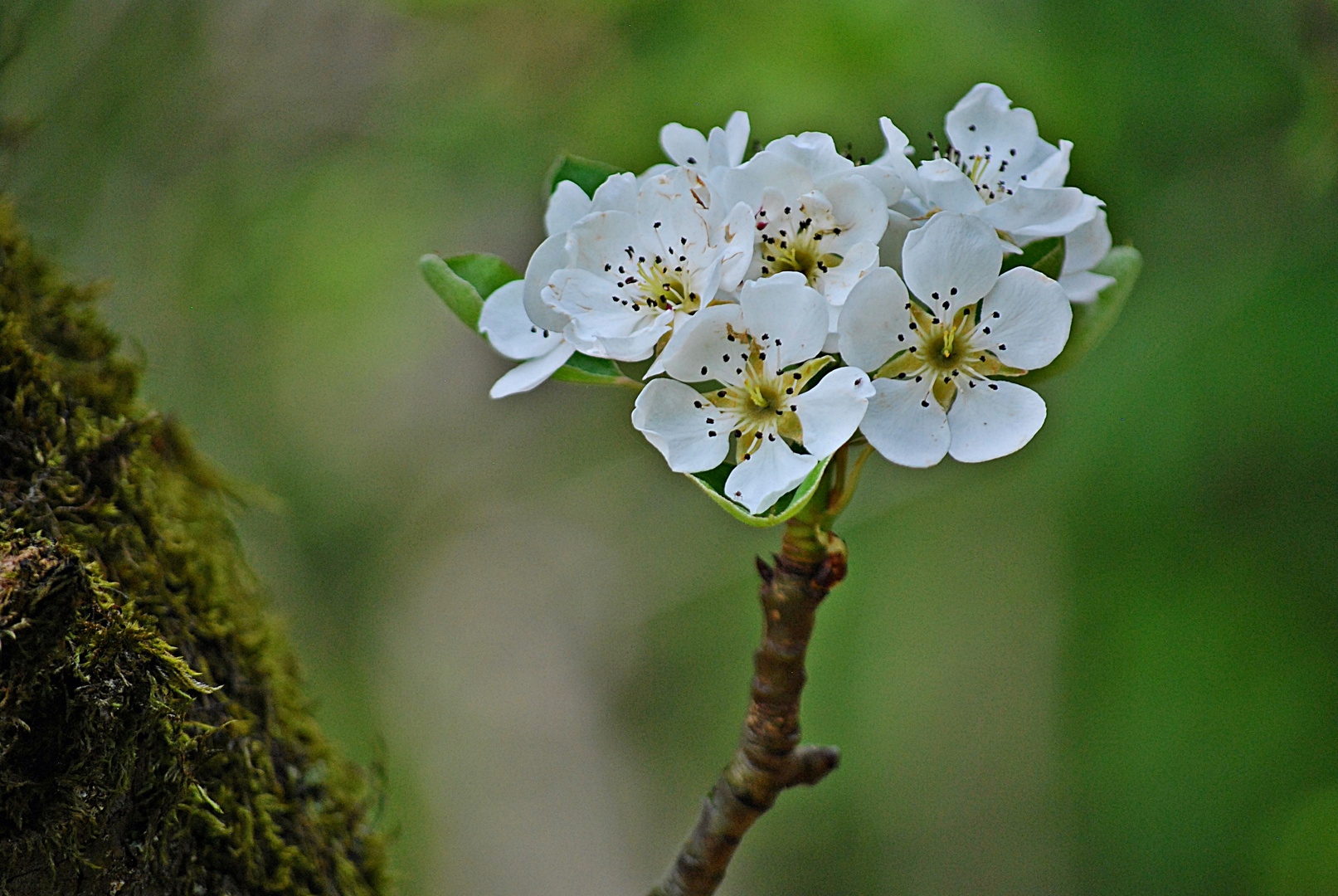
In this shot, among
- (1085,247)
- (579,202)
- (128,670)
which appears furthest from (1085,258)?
(128,670)

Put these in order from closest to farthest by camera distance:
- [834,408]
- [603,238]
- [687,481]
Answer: [834,408] → [603,238] → [687,481]

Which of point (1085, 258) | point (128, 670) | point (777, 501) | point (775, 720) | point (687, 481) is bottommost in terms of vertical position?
point (687, 481)

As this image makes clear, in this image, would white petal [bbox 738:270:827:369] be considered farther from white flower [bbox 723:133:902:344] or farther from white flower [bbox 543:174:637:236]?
white flower [bbox 543:174:637:236]

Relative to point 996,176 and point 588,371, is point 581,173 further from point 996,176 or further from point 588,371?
point 996,176

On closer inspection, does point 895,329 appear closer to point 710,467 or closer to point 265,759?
point 710,467

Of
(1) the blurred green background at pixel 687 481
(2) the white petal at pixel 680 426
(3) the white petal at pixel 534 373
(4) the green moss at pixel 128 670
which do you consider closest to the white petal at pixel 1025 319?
(2) the white petal at pixel 680 426
